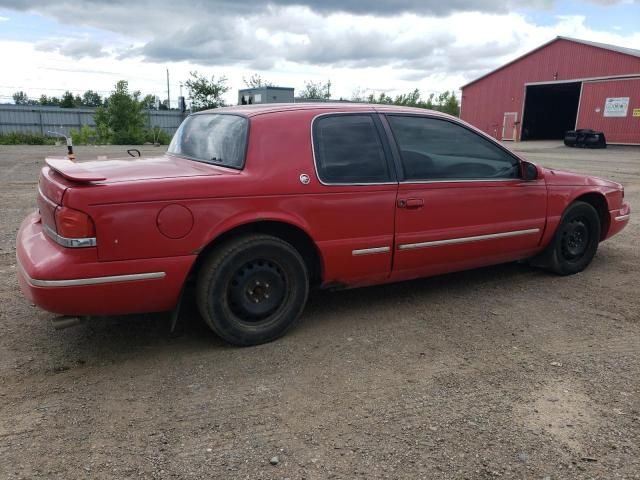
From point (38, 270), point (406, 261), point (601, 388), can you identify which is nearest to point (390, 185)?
point (406, 261)

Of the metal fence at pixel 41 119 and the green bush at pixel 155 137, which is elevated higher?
the metal fence at pixel 41 119

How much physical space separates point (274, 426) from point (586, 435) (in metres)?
1.57

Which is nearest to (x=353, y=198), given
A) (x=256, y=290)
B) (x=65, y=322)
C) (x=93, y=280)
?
(x=256, y=290)

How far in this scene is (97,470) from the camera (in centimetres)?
225

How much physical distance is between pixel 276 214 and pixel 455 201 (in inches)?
61.9

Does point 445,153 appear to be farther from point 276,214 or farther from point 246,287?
point 246,287

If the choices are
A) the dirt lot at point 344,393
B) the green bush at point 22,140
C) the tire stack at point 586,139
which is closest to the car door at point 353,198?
the dirt lot at point 344,393

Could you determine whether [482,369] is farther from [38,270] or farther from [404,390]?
[38,270]

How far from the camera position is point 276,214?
3.36m

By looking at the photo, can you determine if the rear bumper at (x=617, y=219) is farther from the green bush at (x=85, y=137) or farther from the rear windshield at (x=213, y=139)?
the green bush at (x=85, y=137)

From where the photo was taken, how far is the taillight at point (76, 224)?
2.84 metres

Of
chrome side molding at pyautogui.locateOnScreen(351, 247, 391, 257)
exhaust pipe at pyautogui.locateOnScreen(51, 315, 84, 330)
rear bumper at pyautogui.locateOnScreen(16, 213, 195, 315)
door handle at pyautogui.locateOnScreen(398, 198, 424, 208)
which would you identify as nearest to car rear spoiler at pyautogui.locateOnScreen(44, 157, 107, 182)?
rear bumper at pyautogui.locateOnScreen(16, 213, 195, 315)

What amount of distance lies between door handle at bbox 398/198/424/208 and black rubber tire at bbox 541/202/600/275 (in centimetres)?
177

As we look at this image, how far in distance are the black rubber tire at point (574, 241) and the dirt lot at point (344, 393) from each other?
58cm
